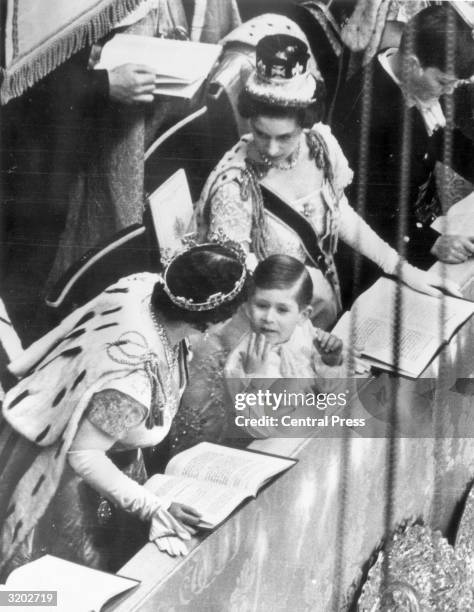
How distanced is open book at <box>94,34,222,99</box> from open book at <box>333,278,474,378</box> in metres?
0.77

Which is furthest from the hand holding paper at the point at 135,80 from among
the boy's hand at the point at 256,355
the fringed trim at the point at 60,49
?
the boy's hand at the point at 256,355

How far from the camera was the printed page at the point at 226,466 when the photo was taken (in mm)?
2303

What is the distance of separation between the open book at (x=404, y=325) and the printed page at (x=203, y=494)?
54 cm

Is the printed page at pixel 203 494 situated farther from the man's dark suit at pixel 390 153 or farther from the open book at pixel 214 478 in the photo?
the man's dark suit at pixel 390 153

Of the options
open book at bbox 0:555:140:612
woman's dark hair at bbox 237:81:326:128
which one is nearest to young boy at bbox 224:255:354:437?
woman's dark hair at bbox 237:81:326:128

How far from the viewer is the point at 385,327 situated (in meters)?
2.39

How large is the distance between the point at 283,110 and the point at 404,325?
70 cm

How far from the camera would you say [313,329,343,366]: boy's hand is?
237cm

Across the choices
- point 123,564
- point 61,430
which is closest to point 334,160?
point 61,430

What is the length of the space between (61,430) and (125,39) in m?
1.10

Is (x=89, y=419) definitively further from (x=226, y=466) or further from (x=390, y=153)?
(x=390, y=153)

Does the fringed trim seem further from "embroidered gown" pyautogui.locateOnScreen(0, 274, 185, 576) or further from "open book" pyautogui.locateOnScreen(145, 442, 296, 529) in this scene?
"open book" pyautogui.locateOnScreen(145, 442, 296, 529)

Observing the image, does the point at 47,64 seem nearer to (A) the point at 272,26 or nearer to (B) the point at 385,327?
(A) the point at 272,26

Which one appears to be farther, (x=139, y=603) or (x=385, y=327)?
(x=385, y=327)
